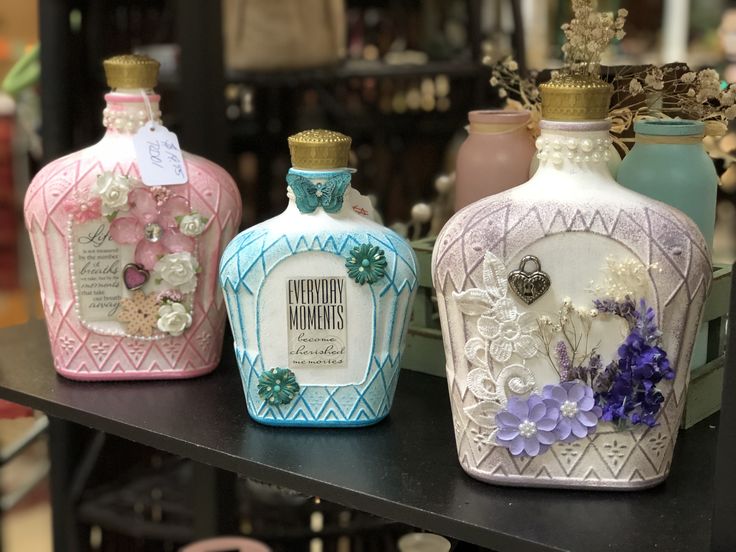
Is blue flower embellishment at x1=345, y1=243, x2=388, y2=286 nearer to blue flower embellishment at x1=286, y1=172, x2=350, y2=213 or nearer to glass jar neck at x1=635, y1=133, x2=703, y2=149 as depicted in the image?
blue flower embellishment at x1=286, y1=172, x2=350, y2=213

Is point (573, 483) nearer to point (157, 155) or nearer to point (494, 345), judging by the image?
point (494, 345)

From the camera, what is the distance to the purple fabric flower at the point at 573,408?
876 millimetres

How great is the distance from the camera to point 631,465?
2.93 ft

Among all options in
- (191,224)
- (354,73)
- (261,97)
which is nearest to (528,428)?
(191,224)

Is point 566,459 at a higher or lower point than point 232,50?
lower

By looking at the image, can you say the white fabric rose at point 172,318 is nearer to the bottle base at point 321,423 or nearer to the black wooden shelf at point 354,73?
the bottle base at point 321,423

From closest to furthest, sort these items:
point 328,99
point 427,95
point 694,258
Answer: point 694,258 < point 328,99 < point 427,95

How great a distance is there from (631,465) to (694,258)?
6.8 inches

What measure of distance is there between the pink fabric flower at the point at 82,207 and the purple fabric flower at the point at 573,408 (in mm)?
505

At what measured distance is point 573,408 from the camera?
88cm

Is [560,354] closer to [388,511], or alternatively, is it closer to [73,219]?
[388,511]

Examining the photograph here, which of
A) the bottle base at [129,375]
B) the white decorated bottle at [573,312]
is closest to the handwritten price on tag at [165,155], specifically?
the bottle base at [129,375]

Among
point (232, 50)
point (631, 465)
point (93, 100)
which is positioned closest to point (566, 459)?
point (631, 465)

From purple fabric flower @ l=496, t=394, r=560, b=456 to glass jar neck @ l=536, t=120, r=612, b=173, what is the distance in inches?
7.3
